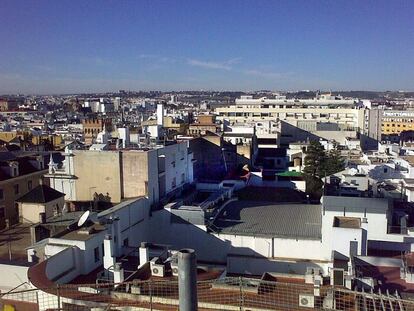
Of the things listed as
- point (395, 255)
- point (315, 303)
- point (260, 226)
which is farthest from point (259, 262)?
point (315, 303)

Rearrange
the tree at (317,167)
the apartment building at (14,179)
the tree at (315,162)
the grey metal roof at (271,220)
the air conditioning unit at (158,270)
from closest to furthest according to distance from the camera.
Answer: the air conditioning unit at (158,270)
the grey metal roof at (271,220)
the apartment building at (14,179)
the tree at (317,167)
the tree at (315,162)

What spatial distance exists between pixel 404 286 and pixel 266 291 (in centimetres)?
321

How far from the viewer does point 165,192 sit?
17109mm

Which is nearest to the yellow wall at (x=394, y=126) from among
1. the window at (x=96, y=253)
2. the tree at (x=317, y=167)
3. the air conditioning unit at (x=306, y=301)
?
the tree at (x=317, y=167)

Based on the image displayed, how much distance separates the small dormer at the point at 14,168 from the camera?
18.5 metres

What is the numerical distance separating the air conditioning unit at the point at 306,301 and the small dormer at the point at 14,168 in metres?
14.4

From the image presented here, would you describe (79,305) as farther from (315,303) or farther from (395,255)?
(395,255)

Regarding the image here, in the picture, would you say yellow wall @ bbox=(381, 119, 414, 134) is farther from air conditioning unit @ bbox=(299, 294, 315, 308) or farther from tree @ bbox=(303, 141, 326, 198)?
air conditioning unit @ bbox=(299, 294, 315, 308)

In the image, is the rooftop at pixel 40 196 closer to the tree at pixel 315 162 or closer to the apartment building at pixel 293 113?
the tree at pixel 315 162

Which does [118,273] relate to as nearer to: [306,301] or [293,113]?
[306,301]

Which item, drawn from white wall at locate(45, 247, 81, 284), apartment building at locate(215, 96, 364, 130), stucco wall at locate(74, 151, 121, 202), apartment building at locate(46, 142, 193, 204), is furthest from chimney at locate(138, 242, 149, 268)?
apartment building at locate(215, 96, 364, 130)

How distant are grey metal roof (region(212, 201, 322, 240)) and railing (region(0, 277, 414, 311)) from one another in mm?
4500

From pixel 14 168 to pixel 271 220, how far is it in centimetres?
1106

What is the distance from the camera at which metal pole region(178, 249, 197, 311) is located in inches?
150
